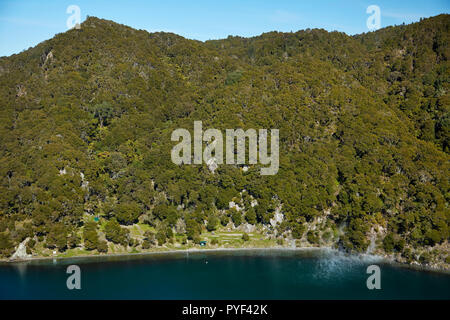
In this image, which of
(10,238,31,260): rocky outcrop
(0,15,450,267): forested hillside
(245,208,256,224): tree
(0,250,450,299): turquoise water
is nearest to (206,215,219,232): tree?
(0,15,450,267): forested hillside

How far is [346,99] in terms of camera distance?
139625 mm

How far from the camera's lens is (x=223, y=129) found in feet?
436

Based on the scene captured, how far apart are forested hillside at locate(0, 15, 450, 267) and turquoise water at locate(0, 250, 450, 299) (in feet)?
26.0

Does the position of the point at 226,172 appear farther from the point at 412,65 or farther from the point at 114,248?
the point at 412,65

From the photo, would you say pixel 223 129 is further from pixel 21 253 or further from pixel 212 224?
pixel 21 253

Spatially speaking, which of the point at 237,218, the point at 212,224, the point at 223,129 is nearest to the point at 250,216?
the point at 237,218

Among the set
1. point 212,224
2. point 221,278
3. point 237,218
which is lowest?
point 221,278

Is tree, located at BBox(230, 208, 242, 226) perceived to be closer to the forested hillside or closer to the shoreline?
the forested hillside

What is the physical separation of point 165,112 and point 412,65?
9818cm

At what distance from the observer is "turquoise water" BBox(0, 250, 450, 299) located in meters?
76.9

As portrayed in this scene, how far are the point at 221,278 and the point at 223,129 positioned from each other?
5959 cm

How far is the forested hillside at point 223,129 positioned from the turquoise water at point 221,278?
7.94m
